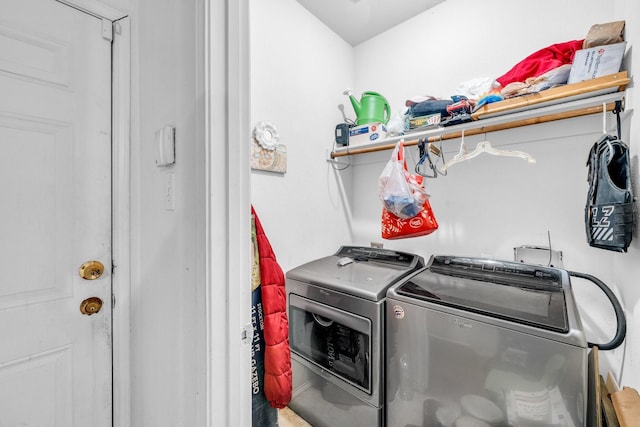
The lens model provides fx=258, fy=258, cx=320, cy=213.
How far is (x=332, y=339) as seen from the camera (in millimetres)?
1469

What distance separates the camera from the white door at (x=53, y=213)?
0.82 meters

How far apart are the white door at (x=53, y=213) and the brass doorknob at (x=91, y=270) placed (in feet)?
0.05

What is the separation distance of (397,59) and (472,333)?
191 cm

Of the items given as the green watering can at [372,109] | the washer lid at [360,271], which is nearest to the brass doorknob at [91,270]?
the washer lid at [360,271]

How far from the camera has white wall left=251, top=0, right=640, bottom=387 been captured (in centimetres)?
A: 129

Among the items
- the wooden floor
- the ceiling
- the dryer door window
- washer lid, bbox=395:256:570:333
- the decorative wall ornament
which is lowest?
the wooden floor

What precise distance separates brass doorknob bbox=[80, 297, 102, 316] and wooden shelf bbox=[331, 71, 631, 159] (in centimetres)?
168

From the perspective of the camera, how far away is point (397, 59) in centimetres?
198

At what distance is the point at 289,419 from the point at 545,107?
2.15 m

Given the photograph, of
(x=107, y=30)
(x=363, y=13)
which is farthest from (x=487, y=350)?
(x=363, y=13)

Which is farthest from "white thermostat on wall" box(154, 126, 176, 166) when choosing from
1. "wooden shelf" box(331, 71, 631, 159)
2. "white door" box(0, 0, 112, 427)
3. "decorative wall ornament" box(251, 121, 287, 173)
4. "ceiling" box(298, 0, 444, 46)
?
"ceiling" box(298, 0, 444, 46)

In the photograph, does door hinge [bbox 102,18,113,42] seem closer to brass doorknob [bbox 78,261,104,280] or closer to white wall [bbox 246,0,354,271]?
white wall [bbox 246,0,354,271]

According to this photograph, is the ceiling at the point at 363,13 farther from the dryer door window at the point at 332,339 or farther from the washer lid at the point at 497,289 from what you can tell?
the dryer door window at the point at 332,339

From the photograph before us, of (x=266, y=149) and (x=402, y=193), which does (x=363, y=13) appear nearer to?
(x=266, y=149)
